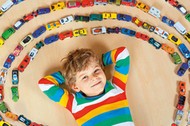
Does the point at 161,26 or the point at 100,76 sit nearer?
the point at 100,76

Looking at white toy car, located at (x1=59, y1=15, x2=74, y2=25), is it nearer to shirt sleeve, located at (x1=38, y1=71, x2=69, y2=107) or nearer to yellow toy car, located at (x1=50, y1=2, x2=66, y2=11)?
yellow toy car, located at (x1=50, y1=2, x2=66, y2=11)

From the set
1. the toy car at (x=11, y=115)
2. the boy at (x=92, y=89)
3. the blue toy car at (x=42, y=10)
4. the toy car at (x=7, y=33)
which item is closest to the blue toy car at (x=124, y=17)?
the boy at (x=92, y=89)

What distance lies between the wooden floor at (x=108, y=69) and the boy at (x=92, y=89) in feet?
0.18

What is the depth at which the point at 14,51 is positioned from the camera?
118cm

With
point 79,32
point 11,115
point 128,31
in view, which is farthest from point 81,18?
point 11,115

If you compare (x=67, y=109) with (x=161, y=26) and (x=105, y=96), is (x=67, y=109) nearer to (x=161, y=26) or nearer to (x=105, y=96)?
(x=105, y=96)

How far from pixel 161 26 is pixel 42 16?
14.6 inches

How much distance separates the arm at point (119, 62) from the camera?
1.13 metres

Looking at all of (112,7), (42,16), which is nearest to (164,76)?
(112,7)

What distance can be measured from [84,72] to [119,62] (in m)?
0.13

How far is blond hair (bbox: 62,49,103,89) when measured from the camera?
3.48ft

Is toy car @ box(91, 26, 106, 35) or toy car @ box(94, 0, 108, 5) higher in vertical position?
toy car @ box(94, 0, 108, 5)

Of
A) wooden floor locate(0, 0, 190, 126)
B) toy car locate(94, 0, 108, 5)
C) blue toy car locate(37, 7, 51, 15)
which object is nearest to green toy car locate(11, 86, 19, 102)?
wooden floor locate(0, 0, 190, 126)

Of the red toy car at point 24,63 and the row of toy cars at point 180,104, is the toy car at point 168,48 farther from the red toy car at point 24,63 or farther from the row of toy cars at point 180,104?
the red toy car at point 24,63
